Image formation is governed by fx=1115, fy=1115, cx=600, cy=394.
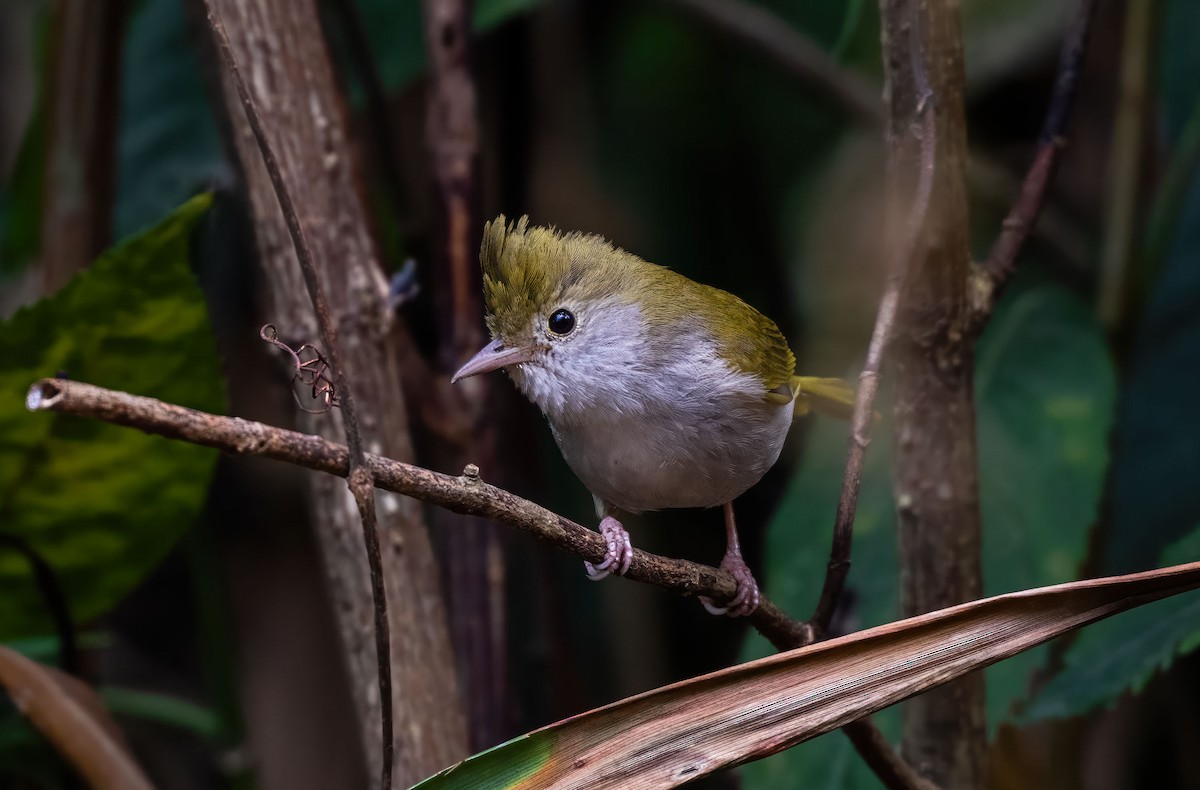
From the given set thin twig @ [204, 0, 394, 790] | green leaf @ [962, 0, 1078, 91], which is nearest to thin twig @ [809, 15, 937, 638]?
thin twig @ [204, 0, 394, 790]

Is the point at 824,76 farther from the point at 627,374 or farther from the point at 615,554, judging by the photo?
the point at 615,554

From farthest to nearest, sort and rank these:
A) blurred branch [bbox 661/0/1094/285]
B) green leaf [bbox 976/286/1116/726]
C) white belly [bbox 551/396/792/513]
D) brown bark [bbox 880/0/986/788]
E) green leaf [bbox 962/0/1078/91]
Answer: blurred branch [bbox 661/0/1094/285]
green leaf [bbox 962/0/1078/91]
green leaf [bbox 976/286/1116/726]
white belly [bbox 551/396/792/513]
brown bark [bbox 880/0/986/788]

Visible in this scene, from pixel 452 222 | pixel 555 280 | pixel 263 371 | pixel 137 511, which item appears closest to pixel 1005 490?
pixel 555 280

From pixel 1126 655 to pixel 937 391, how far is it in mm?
474

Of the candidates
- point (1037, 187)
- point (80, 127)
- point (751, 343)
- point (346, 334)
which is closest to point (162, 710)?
point (346, 334)

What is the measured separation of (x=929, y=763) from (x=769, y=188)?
4.68ft

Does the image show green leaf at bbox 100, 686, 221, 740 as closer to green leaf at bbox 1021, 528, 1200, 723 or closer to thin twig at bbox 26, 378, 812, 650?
thin twig at bbox 26, 378, 812, 650

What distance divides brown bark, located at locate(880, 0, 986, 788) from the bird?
212 millimetres

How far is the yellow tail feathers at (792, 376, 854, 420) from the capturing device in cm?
170

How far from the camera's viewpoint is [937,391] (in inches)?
59.5

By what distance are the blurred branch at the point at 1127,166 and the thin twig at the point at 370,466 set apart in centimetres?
141

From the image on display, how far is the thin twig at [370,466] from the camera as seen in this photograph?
0.76 meters

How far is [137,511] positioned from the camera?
1804 millimetres

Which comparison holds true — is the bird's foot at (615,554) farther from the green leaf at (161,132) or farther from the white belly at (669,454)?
the green leaf at (161,132)
